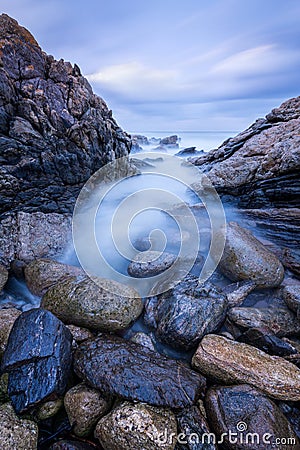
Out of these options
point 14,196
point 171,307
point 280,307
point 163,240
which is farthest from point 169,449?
point 14,196

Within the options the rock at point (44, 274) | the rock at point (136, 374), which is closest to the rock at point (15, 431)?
the rock at point (136, 374)

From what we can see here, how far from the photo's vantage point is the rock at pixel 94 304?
122 inches

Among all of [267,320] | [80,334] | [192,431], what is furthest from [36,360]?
[267,320]

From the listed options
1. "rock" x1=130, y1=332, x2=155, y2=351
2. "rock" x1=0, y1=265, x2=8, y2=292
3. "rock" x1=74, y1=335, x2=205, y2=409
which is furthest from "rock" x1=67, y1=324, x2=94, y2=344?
"rock" x1=0, y1=265, x2=8, y2=292

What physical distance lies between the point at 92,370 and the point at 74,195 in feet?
12.4

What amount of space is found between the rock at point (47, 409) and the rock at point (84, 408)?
11 centimetres

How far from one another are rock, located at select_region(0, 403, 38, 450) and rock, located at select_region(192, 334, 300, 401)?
65.4 inches

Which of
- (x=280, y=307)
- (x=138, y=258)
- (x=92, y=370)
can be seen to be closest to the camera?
(x=92, y=370)

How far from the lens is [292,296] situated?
339 cm

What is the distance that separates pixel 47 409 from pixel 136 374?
0.91 m

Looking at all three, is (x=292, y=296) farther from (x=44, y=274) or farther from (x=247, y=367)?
(x=44, y=274)

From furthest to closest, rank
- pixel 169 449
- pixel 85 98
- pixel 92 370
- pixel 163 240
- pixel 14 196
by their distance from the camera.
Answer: pixel 85 98, pixel 163 240, pixel 14 196, pixel 92 370, pixel 169 449

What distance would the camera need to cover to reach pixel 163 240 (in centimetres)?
512

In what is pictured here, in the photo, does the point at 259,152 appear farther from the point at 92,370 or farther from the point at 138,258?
the point at 92,370
